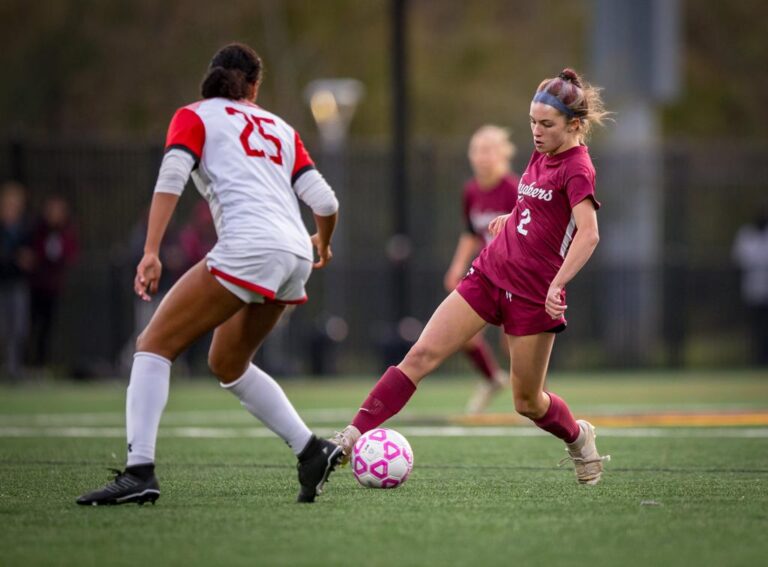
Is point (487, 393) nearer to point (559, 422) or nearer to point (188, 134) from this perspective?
point (559, 422)

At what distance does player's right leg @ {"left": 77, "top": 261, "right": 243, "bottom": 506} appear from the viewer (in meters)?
6.18

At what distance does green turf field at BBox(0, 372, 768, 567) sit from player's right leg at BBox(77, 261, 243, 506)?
0.10 m

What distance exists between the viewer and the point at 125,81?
88.1 feet

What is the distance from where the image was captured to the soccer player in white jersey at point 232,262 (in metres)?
6.20

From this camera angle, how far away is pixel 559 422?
23.4 feet

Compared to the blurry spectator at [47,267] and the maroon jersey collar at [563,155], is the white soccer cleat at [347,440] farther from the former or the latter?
the blurry spectator at [47,267]

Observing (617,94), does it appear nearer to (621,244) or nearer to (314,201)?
(621,244)

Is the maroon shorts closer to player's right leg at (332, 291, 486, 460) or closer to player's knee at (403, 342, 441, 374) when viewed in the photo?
player's right leg at (332, 291, 486, 460)

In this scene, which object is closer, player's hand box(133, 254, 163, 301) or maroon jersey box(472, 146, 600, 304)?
player's hand box(133, 254, 163, 301)

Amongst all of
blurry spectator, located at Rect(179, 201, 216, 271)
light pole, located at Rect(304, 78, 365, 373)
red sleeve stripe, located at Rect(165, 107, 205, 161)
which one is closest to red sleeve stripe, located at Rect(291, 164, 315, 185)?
red sleeve stripe, located at Rect(165, 107, 205, 161)

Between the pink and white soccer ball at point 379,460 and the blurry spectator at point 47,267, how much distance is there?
1159 cm

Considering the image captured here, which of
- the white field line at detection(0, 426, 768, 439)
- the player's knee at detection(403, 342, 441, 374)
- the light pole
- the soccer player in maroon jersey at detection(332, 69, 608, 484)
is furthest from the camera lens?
the light pole

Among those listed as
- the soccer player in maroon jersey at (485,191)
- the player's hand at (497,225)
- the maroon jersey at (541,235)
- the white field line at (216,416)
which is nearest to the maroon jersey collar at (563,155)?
the maroon jersey at (541,235)

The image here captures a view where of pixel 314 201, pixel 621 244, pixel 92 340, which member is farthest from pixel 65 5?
pixel 314 201
